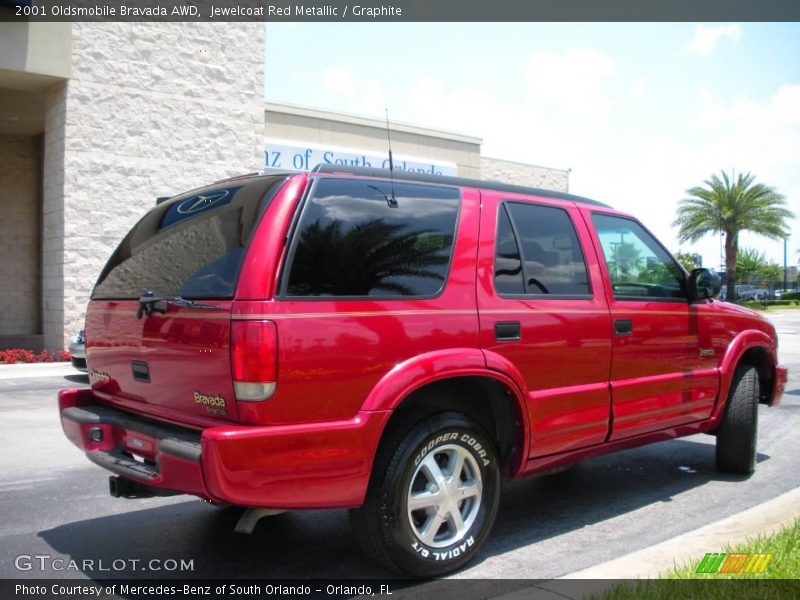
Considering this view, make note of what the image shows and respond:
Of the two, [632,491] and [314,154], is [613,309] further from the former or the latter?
[314,154]

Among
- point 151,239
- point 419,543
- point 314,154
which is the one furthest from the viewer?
point 314,154

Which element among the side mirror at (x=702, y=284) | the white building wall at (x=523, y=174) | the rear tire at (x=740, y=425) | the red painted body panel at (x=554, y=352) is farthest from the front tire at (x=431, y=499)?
the white building wall at (x=523, y=174)

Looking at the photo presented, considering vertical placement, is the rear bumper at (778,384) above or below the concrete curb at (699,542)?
above

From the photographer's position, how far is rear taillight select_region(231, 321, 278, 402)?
3322 mm

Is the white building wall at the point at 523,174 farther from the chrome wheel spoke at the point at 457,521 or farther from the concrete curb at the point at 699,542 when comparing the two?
the chrome wheel spoke at the point at 457,521

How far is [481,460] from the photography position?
13.5ft

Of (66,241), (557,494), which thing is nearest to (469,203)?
(557,494)

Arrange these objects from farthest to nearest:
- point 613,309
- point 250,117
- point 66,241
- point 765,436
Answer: point 250,117
point 66,241
point 765,436
point 613,309

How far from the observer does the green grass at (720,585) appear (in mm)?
3438

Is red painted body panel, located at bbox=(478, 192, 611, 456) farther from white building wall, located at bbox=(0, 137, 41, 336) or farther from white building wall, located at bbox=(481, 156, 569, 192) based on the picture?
white building wall, located at bbox=(481, 156, 569, 192)

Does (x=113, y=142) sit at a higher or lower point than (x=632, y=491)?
higher

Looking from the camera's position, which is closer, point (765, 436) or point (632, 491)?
point (632, 491)

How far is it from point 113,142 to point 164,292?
12.9 meters

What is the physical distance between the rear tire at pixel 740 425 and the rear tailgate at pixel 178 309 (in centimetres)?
399
